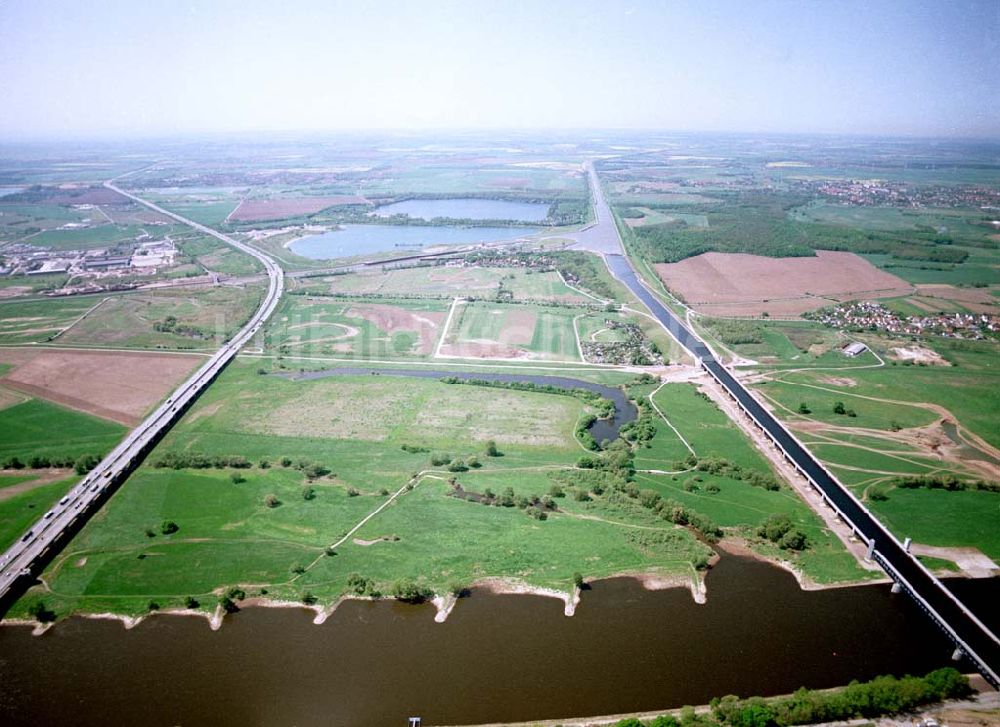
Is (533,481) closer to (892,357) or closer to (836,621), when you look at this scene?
(836,621)

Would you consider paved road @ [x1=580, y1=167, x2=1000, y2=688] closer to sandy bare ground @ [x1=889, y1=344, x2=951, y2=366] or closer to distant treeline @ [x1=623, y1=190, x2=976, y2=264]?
sandy bare ground @ [x1=889, y1=344, x2=951, y2=366]

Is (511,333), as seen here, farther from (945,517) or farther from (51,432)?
(51,432)

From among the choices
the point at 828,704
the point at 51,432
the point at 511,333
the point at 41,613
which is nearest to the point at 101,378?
the point at 51,432

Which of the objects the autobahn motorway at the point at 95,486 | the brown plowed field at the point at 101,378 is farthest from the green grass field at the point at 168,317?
the autobahn motorway at the point at 95,486

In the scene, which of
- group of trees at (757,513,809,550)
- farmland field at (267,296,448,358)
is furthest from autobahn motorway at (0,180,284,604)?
group of trees at (757,513,809,550)

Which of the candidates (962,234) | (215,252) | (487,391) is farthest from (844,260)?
(215,252)
